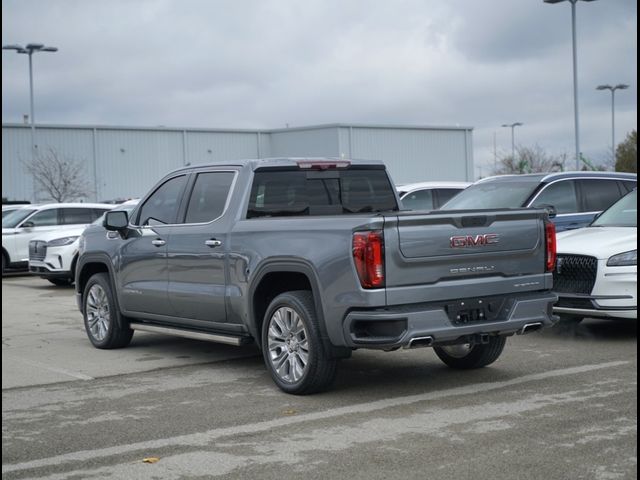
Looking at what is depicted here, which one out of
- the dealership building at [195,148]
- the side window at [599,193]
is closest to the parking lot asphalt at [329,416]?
the side window at [599,193]

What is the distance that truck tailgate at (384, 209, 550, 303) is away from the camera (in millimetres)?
7398

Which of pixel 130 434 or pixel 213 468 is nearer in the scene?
pixel 213 468

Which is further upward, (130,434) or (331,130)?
(331,130)

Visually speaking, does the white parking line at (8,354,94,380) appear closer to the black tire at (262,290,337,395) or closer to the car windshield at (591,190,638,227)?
the black tire at (262,290,337,395)

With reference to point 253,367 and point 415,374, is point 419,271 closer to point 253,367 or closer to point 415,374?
point 415,374

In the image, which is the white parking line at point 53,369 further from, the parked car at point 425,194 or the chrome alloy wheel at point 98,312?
the parked car at point 425,194

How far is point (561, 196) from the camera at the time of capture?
14312 mm

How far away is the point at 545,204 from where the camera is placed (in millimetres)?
13930

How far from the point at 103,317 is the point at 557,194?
6.79 m

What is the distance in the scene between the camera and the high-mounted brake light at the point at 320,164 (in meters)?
9.12

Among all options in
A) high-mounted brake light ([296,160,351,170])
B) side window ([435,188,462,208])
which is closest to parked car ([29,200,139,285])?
side window ([435,188,462,208])

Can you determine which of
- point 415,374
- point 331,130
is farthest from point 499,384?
point 331,130

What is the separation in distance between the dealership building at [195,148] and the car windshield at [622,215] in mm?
42742

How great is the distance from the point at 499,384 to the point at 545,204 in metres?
6.17
